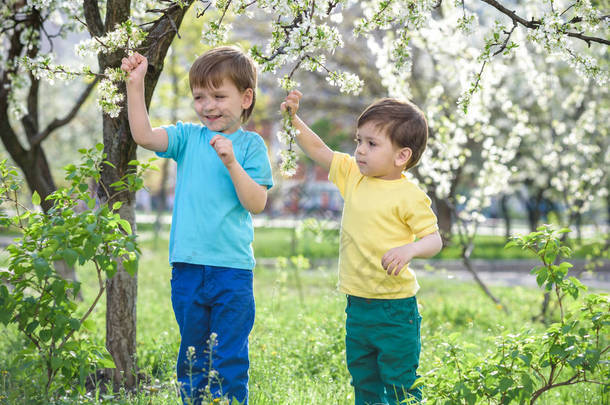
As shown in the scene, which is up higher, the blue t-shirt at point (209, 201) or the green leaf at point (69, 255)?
the blue t-shirt at point (209, 201)

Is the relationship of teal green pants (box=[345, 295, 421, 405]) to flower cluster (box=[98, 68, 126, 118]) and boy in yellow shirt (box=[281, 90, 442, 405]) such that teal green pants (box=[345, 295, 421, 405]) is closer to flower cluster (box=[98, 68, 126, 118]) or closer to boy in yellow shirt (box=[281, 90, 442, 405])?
boy in yellow shirt (box=[281, 90, 442, 405])

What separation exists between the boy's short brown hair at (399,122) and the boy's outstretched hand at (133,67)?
3.25ft

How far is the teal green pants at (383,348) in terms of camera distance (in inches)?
106

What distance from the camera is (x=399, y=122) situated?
273 centimetres

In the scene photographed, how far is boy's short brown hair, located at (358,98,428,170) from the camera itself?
2.73 metres

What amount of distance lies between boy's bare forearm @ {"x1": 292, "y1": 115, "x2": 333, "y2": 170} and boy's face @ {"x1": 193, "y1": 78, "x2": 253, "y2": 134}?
1.03 ft

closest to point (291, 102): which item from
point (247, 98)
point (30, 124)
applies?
point (247, 98)

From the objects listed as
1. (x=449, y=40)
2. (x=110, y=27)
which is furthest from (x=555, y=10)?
(x=449, y=40)

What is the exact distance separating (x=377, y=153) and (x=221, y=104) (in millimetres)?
730

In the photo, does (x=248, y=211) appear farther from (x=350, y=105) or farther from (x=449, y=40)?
(x=350, y=105)

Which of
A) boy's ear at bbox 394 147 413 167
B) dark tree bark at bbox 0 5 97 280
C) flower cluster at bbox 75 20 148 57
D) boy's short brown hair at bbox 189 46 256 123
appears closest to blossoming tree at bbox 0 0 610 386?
flower cluster at bbox 75 20 148 57

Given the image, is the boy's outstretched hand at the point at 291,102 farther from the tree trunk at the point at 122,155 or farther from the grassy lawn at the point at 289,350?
the grassy lawn at the point at 289,350

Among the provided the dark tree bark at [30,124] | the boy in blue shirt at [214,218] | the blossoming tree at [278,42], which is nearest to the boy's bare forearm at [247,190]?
the boy in blue shirt at [214,218]

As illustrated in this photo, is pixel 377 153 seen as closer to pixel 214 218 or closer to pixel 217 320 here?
pixel 214 218
